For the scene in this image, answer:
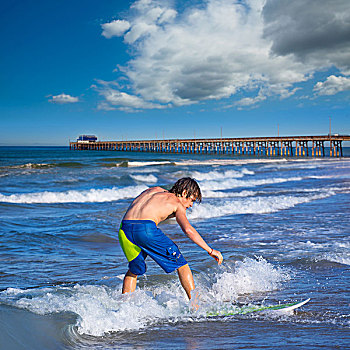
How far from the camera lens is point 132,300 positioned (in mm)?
3594

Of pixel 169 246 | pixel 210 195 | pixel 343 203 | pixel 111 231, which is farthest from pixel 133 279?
pixel 210 195

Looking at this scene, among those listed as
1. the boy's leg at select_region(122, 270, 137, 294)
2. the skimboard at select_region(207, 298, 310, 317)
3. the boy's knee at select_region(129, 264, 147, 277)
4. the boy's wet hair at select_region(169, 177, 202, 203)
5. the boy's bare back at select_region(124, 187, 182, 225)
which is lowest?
the skimboard at select_region(207, 298, 310, 317)

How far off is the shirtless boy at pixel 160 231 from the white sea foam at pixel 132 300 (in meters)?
0.33

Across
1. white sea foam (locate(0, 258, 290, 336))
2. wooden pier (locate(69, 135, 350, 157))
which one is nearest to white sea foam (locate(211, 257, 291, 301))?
white sea foam (locate(0, 258, 290, 336))

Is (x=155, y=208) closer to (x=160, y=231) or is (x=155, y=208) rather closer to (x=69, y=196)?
(x=160, y=231)

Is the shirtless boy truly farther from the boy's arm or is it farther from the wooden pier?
the wooden pier

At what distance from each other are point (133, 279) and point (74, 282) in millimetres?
1162

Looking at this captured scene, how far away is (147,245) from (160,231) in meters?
0.18

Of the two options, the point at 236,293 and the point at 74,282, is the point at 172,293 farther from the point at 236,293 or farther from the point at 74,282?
the point at 74,282

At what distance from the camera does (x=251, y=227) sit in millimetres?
8078

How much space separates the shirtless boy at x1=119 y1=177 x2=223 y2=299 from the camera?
335cm

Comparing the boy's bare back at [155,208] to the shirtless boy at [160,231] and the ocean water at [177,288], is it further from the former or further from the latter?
the ocean water at [177,288]

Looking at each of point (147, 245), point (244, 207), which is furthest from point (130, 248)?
point (244, 207)

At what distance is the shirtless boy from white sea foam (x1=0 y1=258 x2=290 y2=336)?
33cm
